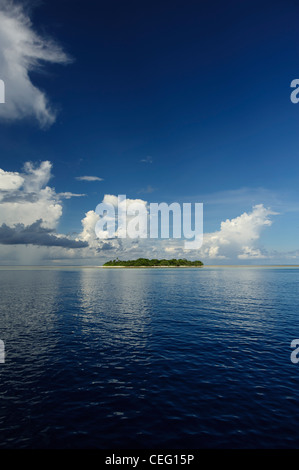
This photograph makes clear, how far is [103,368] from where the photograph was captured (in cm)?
2775

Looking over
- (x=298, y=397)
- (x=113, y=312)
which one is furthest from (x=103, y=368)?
(x=113, y=312)

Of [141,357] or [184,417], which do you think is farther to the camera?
[141,357]

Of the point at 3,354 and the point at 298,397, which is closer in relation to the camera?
the point at 298,397

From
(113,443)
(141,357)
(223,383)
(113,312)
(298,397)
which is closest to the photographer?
(113,443)

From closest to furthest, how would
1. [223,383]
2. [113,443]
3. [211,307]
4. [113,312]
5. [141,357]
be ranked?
[113,443] < [223,383] < [141,357] < [113,312] < [211,307]

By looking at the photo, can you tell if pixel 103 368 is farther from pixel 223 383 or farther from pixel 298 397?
pixel 298 397

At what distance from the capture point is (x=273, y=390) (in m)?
23.0

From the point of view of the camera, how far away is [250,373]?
26.4 meters

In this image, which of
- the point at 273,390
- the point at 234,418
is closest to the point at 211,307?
the point at 273,390

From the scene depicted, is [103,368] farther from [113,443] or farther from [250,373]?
[250,373]
